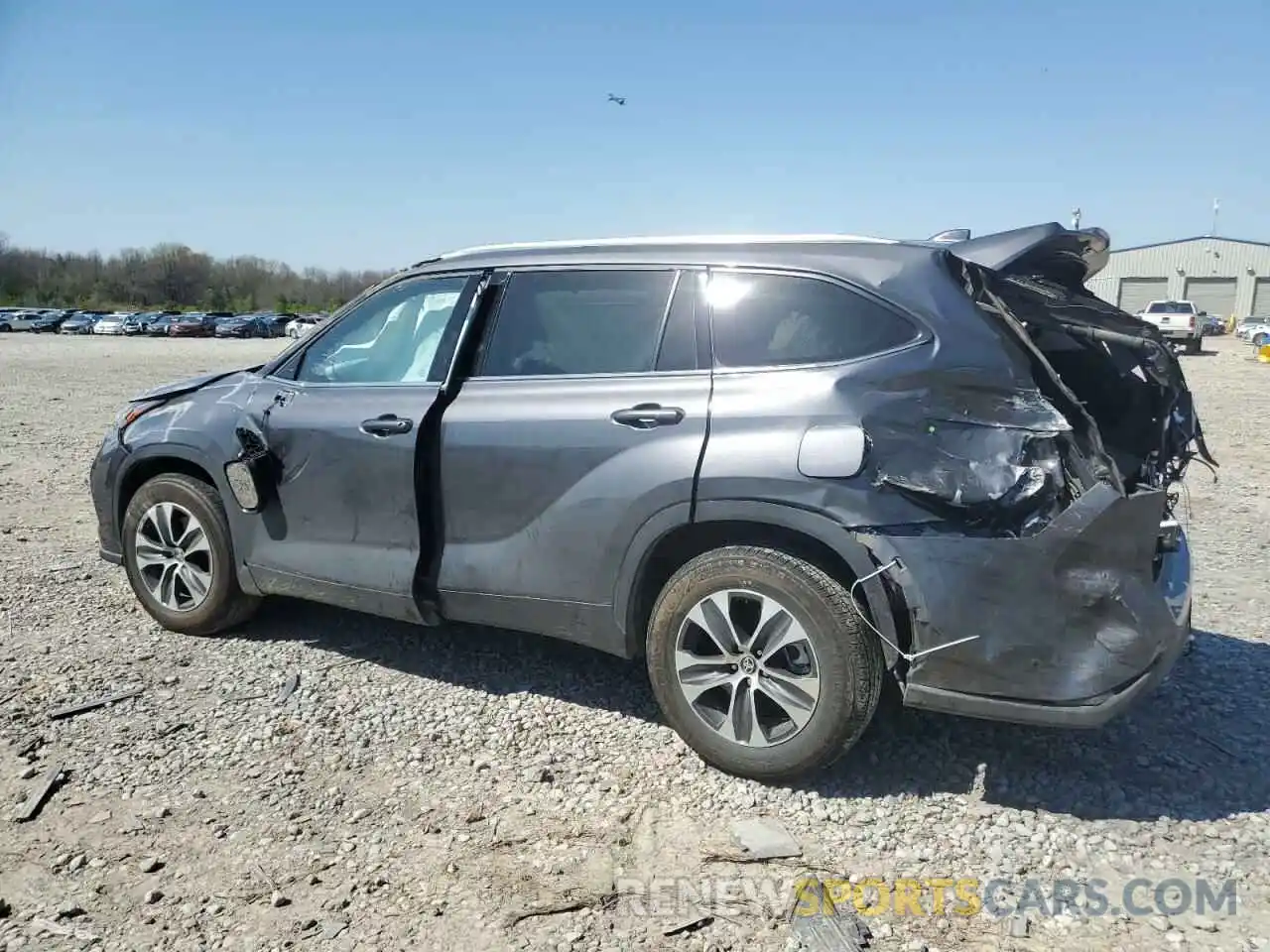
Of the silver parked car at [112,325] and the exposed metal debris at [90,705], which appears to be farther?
the silver parked car at [112,325]

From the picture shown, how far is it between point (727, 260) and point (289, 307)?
93020mm

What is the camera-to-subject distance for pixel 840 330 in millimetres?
3275

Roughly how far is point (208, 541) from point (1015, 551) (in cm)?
354

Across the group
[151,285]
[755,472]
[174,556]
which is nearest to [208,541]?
[174,556]

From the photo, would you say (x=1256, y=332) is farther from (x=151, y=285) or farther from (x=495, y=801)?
(x=151, y=285)

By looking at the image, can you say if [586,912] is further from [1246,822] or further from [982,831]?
[1246,822]

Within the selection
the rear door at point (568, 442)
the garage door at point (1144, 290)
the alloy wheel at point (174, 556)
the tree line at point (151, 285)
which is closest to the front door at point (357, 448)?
the rear door at point (568, 442)

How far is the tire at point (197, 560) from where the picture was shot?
14.6 ft

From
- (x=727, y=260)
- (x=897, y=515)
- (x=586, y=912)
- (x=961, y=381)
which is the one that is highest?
(x=727, y=260)

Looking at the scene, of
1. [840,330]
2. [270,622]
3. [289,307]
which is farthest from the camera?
[289,307]

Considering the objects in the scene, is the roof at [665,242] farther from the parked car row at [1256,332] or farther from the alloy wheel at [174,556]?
the parked car row at [1256,332]

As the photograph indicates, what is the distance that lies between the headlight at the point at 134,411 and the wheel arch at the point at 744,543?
2.81m

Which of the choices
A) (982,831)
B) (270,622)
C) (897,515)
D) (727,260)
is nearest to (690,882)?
(982,831)

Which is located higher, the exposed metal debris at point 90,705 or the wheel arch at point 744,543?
the wheel arch at point 744,543
